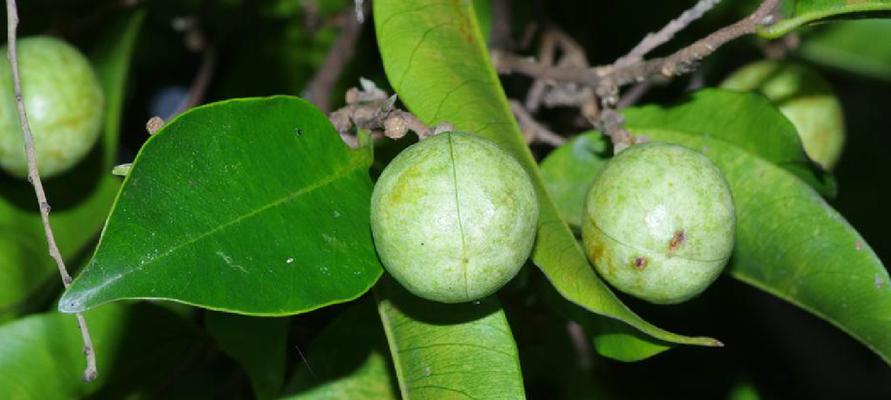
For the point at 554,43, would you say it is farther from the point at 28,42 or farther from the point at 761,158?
the point at 28,42

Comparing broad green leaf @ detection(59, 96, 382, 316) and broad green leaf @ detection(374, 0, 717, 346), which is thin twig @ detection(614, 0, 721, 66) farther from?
broad green leaf @ detection(59, 96, 382, 316)

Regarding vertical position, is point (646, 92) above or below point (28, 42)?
below

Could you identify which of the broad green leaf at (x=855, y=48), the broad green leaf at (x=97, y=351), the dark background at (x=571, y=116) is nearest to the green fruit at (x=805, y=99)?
the dark background at (x=571, y=116)

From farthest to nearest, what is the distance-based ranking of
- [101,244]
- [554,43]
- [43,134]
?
[554,43], [43,134], [101,244]

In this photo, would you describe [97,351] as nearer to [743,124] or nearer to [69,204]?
[69,204]

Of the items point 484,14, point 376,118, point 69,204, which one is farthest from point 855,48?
point 69,204

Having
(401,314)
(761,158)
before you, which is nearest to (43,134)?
(401,314)

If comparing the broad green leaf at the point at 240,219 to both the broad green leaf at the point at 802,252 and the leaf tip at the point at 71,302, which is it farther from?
the broad green leaf at the point at 802,252
